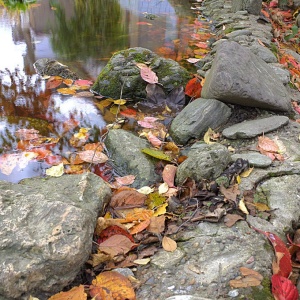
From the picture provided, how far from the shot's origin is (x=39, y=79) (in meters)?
4.54

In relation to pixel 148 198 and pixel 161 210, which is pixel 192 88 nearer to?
pixel 148 198

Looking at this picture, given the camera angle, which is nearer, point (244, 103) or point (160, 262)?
point (160, 262)

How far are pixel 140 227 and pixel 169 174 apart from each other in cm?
63

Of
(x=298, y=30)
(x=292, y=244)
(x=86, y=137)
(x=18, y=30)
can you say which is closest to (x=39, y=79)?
(x=86, y=137)

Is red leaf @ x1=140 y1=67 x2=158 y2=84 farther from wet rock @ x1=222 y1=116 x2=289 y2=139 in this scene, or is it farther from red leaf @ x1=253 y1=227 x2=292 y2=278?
red leaf @ x1=253 y1=227 x2=292 y2=278

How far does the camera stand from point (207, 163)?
94.7 inches

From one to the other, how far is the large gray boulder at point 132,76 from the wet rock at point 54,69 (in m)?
0.48

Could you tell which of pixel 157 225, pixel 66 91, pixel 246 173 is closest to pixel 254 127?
pixel 246 173

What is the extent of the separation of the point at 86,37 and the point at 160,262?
15.9 feet

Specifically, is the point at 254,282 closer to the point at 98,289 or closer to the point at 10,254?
the point at 98,289

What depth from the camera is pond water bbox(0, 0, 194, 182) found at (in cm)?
362

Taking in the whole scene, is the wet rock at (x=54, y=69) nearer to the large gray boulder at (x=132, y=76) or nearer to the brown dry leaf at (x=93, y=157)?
the large gray boulder at (x=132, y=76)

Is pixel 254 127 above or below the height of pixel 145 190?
above

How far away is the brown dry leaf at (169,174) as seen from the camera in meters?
2.65
